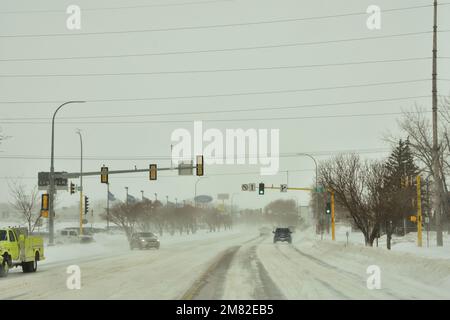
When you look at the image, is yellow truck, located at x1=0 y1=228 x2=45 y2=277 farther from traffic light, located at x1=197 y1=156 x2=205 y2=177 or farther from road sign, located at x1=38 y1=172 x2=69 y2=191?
road sign, located at x1=38 y1=172 x2=69 y2=191

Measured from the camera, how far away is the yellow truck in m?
26.1

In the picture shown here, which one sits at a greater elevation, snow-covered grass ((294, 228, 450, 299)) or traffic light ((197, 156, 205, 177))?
traffic light ((197, 156, 205, 177))

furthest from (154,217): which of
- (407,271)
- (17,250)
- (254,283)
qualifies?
(254,283)

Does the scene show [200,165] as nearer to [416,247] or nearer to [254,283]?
→ [416,247]

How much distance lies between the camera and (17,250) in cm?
2720

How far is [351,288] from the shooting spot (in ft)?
62.9

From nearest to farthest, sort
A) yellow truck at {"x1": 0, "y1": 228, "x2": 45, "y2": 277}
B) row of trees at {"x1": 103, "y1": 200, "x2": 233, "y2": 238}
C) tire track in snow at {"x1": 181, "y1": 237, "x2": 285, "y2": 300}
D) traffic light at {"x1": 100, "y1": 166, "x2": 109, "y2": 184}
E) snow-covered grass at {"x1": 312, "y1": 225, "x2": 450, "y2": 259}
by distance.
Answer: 1. tire track in snow at {"x1": 181, "y1": 237, "x2": 285, "y2": 300}
2. yellow truck at {"x1": 0, "y1": 228, "x2": 45, "y2": 277}
3. snow-covered grass at {"x1": 312, "y1": 225, "x2": 450, "y2": 259}
4. traffic light at {"x1": 100, "y1": 166, "x2": 109, "y2": 184}
5. row of trees at {"x1": 103, "y1": 200, "x2": 233, "y2": 238}

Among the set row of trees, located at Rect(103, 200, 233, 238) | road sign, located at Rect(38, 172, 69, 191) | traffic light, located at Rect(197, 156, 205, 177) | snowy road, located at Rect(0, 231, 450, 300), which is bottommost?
row of trees, located at Rect(103, 200, 233, 238)

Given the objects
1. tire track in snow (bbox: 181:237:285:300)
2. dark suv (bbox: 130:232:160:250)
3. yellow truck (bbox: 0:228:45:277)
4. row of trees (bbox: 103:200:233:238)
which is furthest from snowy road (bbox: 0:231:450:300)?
row of trees (bbox: 103:200:233:238)
